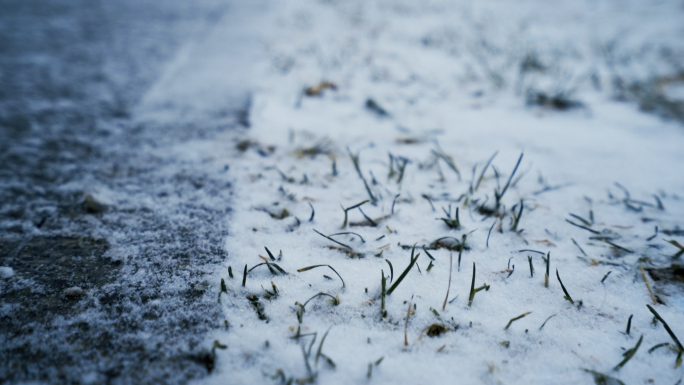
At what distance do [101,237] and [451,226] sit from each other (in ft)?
4.45

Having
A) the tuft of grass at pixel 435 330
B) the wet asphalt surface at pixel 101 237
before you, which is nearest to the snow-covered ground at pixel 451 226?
the tuft of grass at pixel 435 330

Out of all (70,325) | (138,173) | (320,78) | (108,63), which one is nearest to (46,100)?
(108,63)

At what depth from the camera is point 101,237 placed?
132 centimetres

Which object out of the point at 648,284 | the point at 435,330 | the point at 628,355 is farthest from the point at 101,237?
the point at 648,284

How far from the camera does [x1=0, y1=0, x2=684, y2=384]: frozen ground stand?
0.92m

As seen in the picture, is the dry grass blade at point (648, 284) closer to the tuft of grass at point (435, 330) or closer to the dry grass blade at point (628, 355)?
the dry grass blade at point (628, 355)

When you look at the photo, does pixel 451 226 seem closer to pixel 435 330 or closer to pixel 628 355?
pixel 435 330

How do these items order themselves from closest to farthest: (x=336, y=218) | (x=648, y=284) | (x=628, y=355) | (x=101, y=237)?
1. (x=628, y=355)
2. (x=648, y=284)
3. (x=101, y=237)
4. (x=336, y=218)

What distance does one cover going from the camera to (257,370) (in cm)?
86

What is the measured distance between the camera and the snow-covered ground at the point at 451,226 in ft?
3.03

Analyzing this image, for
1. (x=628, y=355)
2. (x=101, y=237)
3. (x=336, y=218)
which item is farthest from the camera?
(x=336, y=218)

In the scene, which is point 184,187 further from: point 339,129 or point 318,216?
point 339,129

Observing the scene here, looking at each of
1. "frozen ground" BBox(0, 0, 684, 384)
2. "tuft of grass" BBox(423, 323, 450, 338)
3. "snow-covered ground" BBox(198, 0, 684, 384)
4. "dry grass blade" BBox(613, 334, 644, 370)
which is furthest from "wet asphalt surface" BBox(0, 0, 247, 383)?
"dry grass blade" BBox(613, 334, 644, 370)

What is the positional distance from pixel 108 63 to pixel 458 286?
3.80 meters
